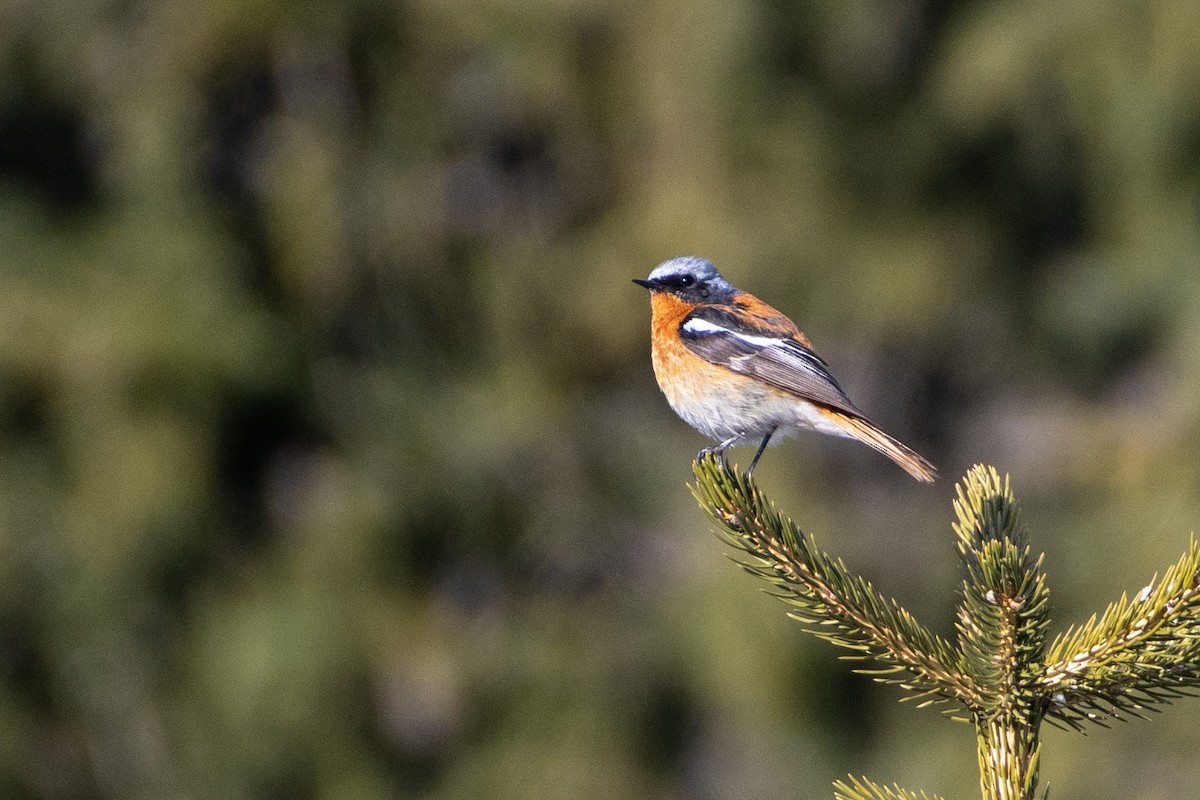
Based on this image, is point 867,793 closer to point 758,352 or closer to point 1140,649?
point 1140,649

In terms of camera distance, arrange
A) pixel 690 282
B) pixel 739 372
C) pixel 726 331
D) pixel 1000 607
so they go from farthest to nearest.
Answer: pixel 690 282
pixel 726 331
pixel 739 372
pixel 1000 607

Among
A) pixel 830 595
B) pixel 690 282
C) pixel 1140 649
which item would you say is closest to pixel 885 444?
pixel 690 282

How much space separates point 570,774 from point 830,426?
7.36m

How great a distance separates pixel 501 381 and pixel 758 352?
647 centimetres

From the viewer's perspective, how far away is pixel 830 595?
256cm

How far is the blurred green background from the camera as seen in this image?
413 inches

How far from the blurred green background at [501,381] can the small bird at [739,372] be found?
493 centimetres

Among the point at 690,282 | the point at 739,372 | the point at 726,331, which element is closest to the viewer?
the point at 739,372

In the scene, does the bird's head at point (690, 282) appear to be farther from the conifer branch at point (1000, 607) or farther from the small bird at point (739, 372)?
the conifer branch at point (1000, 607)

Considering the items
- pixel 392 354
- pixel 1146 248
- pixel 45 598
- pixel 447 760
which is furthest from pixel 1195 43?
pixel 45 598

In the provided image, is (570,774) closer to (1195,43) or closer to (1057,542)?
(1057,542)

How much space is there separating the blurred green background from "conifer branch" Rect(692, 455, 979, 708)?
729cm

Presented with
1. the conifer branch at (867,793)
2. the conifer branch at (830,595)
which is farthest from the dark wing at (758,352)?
the conifer branch at (867,793)

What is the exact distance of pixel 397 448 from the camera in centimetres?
1114
